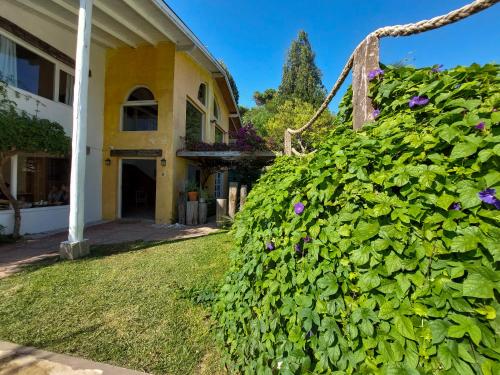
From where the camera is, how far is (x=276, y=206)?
1688 mm

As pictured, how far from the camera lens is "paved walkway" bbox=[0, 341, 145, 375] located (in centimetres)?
207

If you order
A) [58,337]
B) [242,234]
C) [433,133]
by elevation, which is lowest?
[58,337]

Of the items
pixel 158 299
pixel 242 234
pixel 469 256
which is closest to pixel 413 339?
pixel 469 256

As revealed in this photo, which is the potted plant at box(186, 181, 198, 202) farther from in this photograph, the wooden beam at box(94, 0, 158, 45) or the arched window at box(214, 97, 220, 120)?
the arched window at box(214, 97, 220, 120)

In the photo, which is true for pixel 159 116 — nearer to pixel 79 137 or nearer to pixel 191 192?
pixel 191 192

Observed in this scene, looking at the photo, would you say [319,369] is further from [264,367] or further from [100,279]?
[100,279]

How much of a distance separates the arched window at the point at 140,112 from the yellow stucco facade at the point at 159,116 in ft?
0.68

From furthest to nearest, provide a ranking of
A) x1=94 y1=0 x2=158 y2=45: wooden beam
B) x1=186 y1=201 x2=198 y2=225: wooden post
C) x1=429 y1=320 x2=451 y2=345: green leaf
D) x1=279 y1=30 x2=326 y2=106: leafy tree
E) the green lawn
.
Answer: x1=279 y1=30 x2=326 y2=106: leafy tree, x1=186 y1=201 x2=198 y2=225: wooden post, x1=94 y1=0 x2=158 y2=45: wooden beam, the green lawn, x1=429 y1=320 x2=451 y2=345: green leaf

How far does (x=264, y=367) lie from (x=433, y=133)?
159cm

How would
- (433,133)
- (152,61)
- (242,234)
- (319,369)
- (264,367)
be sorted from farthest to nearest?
1. (152,61)
2. (242,234)
3. (264,367)
4. (319,369)
5. (433,133)

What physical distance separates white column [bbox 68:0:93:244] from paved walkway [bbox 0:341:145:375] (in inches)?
123

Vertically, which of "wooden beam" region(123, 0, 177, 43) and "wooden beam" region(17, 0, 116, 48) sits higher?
"wooden beam" region(123, 0, 177, 43)

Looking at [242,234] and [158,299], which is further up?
[242,234]

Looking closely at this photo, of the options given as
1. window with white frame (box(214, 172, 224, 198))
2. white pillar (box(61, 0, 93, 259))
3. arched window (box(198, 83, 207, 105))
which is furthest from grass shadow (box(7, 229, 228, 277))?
window with white frame (box(214, 172, 224, 198))
